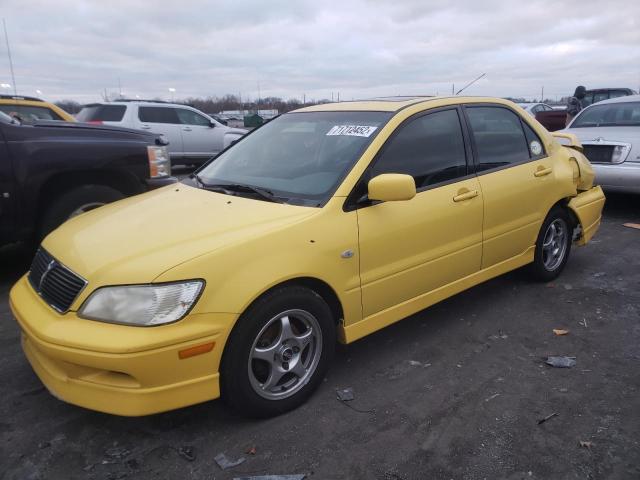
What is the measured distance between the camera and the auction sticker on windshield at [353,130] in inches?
131

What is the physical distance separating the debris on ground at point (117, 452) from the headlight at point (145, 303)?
68cm

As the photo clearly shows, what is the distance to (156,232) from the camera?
2.78 metres

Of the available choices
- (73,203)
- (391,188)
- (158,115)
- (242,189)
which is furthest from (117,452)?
(158,115)

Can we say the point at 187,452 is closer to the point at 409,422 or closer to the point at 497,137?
the point at 409,422

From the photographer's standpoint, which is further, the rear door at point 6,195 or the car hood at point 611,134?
the car hood at point 611,134

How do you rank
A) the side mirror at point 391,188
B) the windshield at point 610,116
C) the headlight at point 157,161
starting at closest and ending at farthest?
the side mirror at point 391,188
the headlight at point 157,161
the windshield at point 610,116

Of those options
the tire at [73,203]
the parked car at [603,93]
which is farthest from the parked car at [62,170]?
the parked car at [603,93]

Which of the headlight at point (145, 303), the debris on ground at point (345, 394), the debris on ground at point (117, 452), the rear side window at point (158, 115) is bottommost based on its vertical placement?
the debris on ground at point (345, 394)

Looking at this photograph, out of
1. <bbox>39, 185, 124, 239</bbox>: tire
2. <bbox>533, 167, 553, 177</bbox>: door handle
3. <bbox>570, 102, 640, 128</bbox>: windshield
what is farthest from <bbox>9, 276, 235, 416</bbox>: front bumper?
<bbox>570, 102, 640, 128</bbox>: windshield

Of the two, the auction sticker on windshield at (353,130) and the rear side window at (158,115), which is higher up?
the rear side window at (158,115)

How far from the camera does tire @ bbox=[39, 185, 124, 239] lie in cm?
469

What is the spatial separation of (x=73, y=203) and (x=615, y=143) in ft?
21.9

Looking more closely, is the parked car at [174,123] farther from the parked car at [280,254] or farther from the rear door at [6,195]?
the parked car at [280,254]

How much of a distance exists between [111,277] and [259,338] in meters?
0.78
